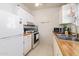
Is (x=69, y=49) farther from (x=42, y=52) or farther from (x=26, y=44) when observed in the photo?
(x=42, y=52)

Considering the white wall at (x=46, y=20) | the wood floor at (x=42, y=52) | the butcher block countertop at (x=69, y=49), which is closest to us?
the butcher block countertop at (x=69, y=49)

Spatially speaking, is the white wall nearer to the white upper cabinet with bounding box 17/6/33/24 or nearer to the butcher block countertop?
the white upper cabinet with bounding box 17/6/33/24

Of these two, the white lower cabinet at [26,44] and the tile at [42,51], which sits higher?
the white lower cabinet at [26,44]

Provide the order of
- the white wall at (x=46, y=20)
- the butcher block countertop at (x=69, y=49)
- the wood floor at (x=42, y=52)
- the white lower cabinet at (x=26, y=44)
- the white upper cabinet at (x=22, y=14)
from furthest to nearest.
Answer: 1. the white wall at (x=46, y=20)
2. the wood floor at (x=42, y=52)
3. the white lower cabinet at (x=26, y=44)
4. the white upper cabinet at (x=22, y=14)
5. the butcher block countertop at (x=69, y=49)

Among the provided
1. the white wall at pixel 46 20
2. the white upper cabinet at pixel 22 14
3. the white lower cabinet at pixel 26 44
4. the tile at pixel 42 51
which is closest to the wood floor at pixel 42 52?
the tile at pixel 42 51

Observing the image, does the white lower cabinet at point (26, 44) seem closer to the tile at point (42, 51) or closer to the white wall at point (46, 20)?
the tile at point (42, 51)

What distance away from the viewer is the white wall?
5.66m

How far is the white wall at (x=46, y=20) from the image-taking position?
223 inches

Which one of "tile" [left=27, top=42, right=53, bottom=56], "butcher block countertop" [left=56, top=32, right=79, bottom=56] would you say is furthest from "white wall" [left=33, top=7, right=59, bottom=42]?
"butcher block countertop" [left=56, top=32, right=79, bottom=56]

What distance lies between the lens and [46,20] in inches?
227

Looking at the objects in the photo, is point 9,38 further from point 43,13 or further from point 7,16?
point 43,13

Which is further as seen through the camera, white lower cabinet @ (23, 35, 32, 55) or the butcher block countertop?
white lower cabinet @ (23, 35, 32, 55)

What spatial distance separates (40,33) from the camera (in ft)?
19.3

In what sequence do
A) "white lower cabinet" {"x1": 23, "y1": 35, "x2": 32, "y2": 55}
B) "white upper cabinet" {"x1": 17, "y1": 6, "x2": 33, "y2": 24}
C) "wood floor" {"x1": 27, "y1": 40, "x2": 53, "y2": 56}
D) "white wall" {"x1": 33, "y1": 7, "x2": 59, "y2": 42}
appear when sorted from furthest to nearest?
"white wall" {"x1": 33, "y1": 7, "x2": 59, "y2": 42}
"wood floor" {"x1": 27, "y1": 40, "x2": 53, "y2": 56}
"white lower cabinet" {"x1": 23, "y1": 35, "x2": 32, "y2": 55}
"white upper cabinet" {"x1": 17, "y1": 6, "x2": 33, "y2": 24}
